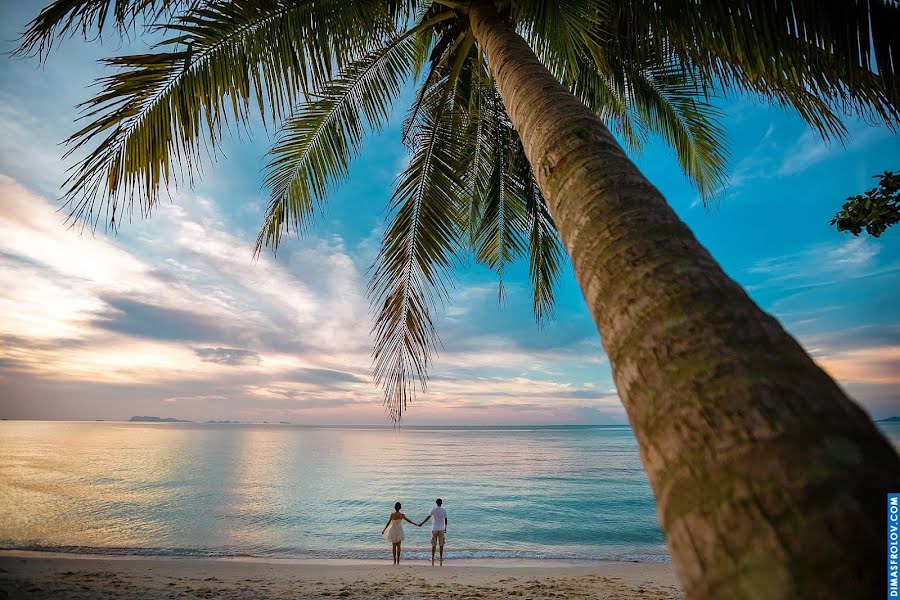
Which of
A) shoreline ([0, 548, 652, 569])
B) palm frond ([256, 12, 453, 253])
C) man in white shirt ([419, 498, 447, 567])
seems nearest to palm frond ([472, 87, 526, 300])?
palm frond ([256, 12, 453, 253])

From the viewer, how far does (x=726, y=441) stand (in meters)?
0.72

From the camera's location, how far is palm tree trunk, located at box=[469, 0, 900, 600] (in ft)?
1.91

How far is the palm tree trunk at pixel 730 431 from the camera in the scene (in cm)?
→ 58

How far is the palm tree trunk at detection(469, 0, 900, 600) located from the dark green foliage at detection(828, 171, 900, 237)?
10.6 ft

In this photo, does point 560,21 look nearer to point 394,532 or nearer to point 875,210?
point 875,210

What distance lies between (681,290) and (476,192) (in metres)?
6.39

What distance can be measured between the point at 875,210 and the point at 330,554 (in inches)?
603

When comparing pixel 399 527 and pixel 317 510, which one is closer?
pixel 399 527

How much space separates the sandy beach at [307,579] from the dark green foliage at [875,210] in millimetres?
7600

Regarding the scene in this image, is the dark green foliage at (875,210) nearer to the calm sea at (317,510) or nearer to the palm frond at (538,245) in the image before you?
the palm frond at (538,245)

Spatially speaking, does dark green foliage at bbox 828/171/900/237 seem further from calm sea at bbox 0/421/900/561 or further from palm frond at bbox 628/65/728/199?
calm sea at bbox 0/421/900/561

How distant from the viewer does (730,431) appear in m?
0.72

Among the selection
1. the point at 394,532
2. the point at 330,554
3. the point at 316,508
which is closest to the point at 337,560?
the point at 330,554

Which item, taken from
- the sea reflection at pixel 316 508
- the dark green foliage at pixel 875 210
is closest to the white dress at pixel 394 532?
the sea reflection at pixel 316 508
